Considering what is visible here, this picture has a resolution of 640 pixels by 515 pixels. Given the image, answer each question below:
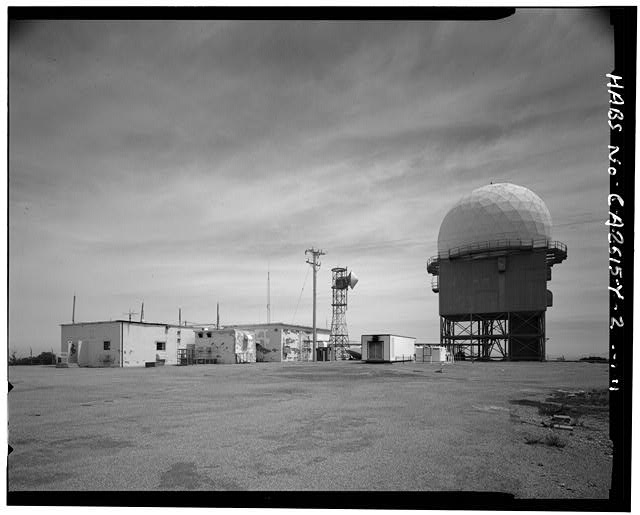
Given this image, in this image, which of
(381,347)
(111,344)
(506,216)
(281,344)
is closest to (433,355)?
(381,347)

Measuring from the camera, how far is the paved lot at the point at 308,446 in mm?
5773

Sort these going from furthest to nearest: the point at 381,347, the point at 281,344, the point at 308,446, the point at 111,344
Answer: the point at 281,344 < the point at 381,347 < the point at 111,344 < the point at 308,446

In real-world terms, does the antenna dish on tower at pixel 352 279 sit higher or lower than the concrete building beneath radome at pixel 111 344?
higher

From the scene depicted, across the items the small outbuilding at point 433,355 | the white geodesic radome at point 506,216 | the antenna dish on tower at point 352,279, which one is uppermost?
the white geodesic radome at point 506,216

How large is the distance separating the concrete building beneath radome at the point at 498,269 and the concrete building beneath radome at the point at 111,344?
3159 centimetres

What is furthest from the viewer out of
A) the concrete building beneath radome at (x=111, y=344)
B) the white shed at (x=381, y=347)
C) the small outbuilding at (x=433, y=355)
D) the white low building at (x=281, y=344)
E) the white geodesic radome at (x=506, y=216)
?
the white low building at (x=281, y=344)

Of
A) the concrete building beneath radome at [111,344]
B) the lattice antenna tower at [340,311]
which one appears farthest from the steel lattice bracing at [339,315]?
the concrete building beneath radome at [111,344]

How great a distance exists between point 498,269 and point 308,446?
4344 centimetres

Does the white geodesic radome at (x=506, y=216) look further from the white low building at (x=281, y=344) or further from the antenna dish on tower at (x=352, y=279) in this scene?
the white low building at (x=281, y=344)

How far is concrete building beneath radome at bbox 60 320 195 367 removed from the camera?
3275cm

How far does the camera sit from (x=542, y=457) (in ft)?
22.0

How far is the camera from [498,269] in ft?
151

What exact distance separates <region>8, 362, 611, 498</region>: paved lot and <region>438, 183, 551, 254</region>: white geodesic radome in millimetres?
34848

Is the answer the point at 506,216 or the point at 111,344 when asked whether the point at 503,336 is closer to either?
the point at 506,216
